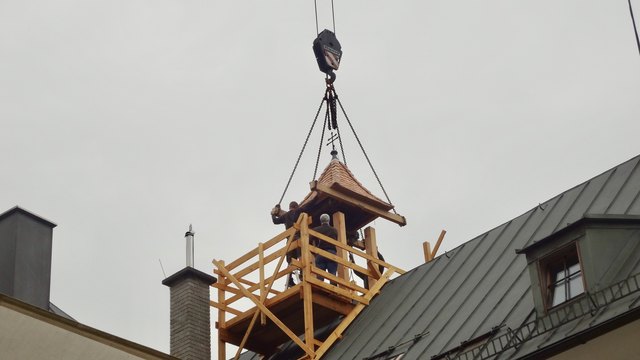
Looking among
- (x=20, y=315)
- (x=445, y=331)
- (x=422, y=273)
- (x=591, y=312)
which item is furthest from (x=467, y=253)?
(x=20, y=315)

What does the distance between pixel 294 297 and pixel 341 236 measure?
2.99 m

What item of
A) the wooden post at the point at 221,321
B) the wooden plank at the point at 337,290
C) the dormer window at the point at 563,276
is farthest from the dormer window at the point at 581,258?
the wooden post at the point at 221,321

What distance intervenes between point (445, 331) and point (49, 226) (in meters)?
7.93

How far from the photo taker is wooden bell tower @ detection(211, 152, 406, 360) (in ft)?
91.1

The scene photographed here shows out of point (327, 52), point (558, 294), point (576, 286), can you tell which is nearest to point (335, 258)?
point (327, 52)

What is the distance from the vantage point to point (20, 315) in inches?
771

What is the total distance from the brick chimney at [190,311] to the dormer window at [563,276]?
30.0 feet

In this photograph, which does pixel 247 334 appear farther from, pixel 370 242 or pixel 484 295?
pixel 484 295

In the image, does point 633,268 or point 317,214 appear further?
point 317,214

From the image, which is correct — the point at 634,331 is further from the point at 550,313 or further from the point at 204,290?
the point at 204,290

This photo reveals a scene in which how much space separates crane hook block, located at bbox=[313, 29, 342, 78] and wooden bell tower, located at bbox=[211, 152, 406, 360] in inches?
134

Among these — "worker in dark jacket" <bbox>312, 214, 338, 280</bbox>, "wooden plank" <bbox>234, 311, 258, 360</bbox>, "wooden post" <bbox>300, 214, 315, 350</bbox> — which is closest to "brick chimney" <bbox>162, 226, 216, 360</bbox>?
"wooden plank" <bbox>234, 311, 258, 360</bbox>

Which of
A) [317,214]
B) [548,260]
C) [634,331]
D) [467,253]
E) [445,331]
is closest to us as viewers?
[634,331]

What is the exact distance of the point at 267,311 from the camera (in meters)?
27.8
